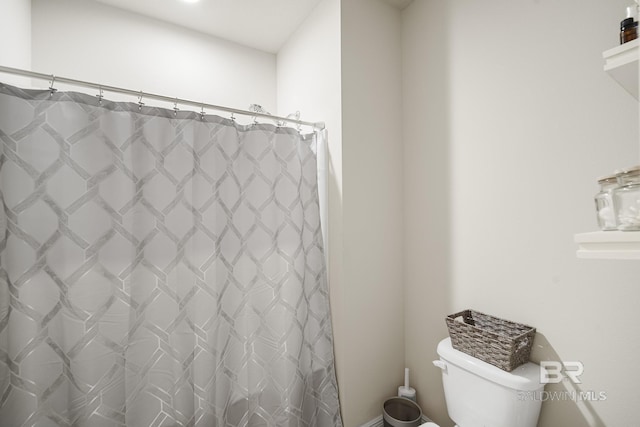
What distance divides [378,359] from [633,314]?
1072mm

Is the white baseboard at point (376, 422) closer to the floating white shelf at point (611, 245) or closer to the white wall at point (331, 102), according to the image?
the white wall at point (331, 102)

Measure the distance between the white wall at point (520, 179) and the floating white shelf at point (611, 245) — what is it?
417mm

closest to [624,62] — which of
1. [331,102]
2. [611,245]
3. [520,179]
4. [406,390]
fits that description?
[611,245]

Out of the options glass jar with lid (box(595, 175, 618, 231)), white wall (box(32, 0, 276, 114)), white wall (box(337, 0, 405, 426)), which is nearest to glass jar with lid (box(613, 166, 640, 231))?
glass jar with lid (box(595, 175, 618, 231))

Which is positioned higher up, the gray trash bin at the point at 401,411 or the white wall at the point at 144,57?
the white wall at the point at 144,57

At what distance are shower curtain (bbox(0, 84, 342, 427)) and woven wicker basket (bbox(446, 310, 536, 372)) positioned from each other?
0.65 metres

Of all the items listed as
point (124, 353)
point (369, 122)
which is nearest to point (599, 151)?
point (369, 122)

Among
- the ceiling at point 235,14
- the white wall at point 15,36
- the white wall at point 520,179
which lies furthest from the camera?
the ceiling at point 235,14

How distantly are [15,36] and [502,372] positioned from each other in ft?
8.27

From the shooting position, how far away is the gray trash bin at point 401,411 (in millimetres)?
1478

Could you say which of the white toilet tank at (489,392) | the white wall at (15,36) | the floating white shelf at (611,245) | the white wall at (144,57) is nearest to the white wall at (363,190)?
the white toilet tank at (489,392)

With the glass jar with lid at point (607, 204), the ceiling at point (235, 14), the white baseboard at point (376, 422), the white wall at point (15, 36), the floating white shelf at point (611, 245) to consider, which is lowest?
the white baseboard at point (376, 422)

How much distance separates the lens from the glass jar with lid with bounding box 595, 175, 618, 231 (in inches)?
27.0

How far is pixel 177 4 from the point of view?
1.75 m
